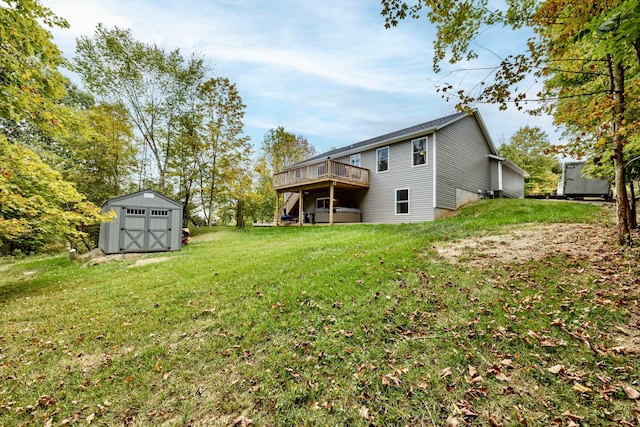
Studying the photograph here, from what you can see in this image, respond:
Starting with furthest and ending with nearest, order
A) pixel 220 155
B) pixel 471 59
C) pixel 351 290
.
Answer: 1. pixel 220 155
2. pixel 471 59
3. pixel 351 290

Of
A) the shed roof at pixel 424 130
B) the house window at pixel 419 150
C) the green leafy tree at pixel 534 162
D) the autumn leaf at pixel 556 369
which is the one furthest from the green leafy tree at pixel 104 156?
the green leafy tree at pixel 534 162

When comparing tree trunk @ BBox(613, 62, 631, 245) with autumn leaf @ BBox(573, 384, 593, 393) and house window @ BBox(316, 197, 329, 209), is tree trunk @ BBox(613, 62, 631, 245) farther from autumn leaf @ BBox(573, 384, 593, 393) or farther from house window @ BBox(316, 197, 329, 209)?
house window @ BBox(316, 197, 329, 209)

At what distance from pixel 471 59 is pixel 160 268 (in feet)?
34.7

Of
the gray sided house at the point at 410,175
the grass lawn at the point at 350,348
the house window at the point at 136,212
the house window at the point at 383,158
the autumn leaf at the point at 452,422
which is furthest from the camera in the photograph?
the house window at the point at 383,158

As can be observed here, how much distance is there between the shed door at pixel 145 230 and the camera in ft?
43.5

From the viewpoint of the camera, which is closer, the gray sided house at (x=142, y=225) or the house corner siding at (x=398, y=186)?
the gray sided house at (x=142, y=225)

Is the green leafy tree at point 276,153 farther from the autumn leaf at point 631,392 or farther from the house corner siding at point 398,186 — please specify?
the autumn leaf at point 631,392

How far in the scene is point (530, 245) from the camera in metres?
6.61

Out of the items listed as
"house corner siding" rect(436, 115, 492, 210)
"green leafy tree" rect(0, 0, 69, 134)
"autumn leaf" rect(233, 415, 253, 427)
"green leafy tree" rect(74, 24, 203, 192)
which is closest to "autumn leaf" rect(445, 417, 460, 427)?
"autumn leaf" rect(233, 415, 253, 427)

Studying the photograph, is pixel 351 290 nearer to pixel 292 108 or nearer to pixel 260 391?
pixel 260 391

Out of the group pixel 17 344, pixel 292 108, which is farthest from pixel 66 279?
pixel 292 108

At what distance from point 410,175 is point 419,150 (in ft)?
4.75

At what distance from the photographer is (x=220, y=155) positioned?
21.9 m

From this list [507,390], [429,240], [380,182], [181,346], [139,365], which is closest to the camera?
[507,390]
